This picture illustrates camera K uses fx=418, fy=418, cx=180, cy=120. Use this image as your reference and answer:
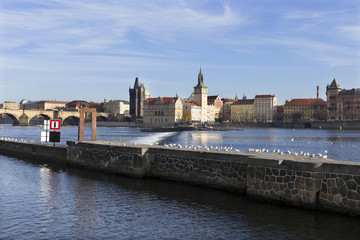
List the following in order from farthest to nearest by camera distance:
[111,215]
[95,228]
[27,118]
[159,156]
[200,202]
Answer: [27,118], [159,156], [200,202], [111,215], [95,228]

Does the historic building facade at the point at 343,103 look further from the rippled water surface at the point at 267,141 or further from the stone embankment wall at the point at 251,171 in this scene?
the stone embankment wall at the point at 251,171

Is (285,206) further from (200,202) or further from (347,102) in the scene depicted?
(347,102)

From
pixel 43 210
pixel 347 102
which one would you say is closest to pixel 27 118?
pixel 347 102

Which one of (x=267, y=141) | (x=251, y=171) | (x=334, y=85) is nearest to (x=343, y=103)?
(x=334, y=85)

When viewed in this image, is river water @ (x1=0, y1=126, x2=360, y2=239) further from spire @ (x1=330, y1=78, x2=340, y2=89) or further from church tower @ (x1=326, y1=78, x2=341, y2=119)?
spire @ (x1=330, y1=78, x2=340, y2=89)

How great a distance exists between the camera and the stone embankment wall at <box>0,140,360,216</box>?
49.9 feet

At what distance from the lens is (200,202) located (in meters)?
18.2

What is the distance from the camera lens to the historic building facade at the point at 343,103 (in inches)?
7352

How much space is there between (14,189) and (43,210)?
542cm

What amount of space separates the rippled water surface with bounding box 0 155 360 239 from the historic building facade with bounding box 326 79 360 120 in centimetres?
18207

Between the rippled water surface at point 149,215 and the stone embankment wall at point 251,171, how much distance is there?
460 millimetres

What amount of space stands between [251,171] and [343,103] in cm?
18550

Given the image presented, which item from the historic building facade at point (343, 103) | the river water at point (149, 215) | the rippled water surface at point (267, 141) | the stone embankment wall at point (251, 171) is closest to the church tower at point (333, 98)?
the historic building facade at point (343, 103)

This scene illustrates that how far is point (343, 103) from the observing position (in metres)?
189
